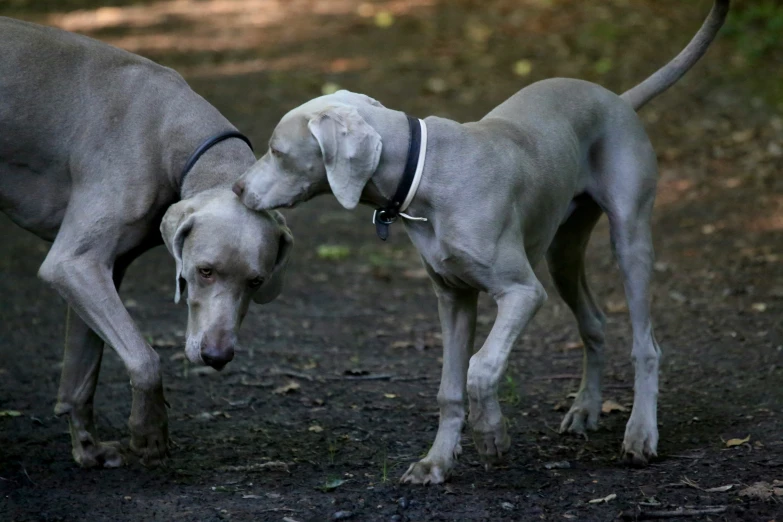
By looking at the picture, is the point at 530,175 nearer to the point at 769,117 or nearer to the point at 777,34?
the point at 769,117

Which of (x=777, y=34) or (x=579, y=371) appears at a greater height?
(x=777, y=34)

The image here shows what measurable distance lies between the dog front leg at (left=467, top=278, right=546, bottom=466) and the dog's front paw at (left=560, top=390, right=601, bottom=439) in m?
1.05

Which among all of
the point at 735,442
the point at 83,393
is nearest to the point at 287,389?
the point at 83,393

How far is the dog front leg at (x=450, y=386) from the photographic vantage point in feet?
14.2

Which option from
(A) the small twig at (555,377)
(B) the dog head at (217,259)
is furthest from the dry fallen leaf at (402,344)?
(B) the dog head at (217,259)

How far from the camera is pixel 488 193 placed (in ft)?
13.5

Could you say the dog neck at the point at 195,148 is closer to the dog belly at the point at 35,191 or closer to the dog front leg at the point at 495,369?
the dog belly at the point at 35,191

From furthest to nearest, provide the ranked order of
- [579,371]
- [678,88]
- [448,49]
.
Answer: [448,49] < [678,88] < [579,371]

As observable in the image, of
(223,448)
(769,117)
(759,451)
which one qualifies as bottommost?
(223,448)

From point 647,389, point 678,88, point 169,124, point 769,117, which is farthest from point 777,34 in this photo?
point 169,124

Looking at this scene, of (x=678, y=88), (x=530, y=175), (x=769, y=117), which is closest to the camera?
(x=530, y=175)

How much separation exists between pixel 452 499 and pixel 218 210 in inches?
56.3

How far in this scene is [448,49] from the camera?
47.2ft

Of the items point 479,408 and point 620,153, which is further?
point 620,153
